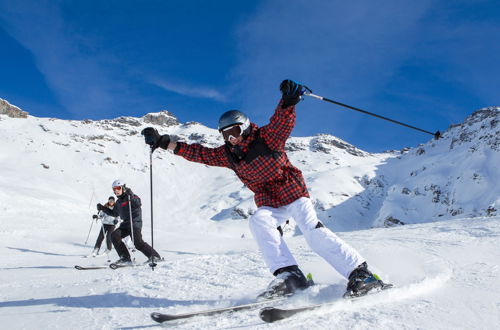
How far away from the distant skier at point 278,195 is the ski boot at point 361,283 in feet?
0.04

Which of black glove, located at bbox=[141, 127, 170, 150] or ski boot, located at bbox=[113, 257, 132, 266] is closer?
black glove, located at bbox=[141, 127, 170, 150]

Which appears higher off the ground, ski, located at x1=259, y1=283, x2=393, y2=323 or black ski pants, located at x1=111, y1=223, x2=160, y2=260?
black ski pants, located at x1=111, y1=223, x2=160, y2=260

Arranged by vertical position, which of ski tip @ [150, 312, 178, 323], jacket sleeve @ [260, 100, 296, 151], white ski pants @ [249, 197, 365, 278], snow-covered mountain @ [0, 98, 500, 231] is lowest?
ski tip @ [150, 312, 178, 323]

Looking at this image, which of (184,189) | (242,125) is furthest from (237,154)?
(184,189)

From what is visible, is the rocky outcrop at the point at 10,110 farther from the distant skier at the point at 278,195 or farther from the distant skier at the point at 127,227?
the distant skier at the point at 278,195


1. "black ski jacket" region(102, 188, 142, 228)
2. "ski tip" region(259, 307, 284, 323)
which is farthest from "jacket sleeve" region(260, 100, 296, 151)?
"black ski jacket" region(102, 188, 142, 228)

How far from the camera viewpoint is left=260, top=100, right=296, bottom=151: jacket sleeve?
3.46 metres

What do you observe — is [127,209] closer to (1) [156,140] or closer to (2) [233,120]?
(1) [156,140]

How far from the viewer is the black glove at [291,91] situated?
10.9ft

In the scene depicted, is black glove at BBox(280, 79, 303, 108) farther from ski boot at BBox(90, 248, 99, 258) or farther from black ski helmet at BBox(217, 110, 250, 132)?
ski boot at BBox(90, 248, 99, 258)

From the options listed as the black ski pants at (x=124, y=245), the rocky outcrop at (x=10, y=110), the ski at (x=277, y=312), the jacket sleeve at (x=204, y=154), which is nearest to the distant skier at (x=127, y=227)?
the black ski pants at (x=124, y=245)

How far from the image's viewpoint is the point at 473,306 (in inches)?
108

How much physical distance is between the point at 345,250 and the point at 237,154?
1.47 meters

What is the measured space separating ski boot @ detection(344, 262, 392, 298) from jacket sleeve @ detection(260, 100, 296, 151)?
4.61 ft
